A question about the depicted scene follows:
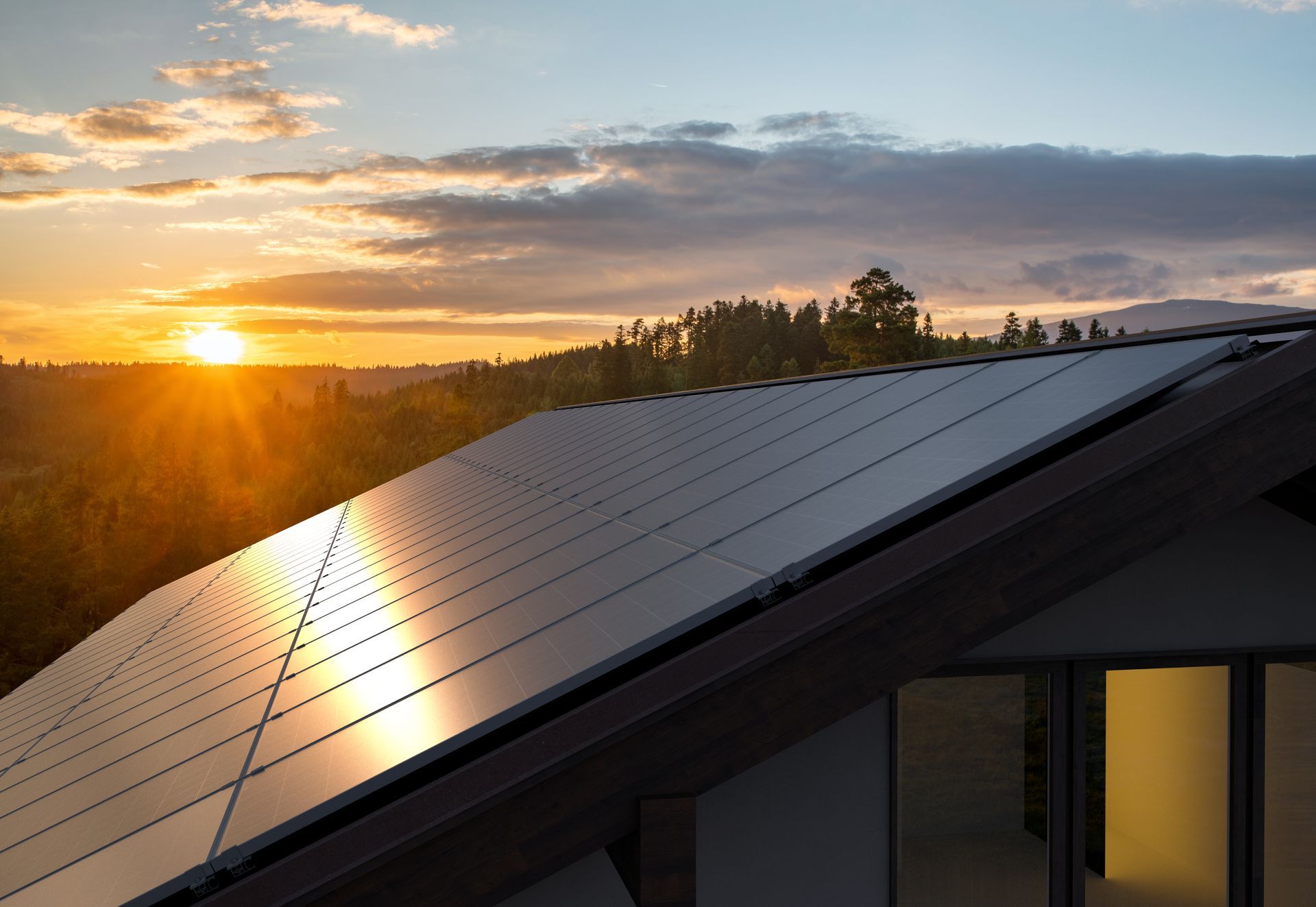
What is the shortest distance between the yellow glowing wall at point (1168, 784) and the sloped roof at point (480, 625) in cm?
267

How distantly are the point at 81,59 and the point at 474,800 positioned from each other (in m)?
42.8

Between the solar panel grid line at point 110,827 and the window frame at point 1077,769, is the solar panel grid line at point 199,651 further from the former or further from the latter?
the window frame at point 1077,769

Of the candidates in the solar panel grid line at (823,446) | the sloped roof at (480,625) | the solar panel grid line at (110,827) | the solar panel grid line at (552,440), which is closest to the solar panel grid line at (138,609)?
the sloped roof at (480,625)

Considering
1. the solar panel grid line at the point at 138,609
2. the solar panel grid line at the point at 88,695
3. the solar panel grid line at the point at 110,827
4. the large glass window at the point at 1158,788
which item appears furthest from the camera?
the solar panel grid line at the point at 138,609

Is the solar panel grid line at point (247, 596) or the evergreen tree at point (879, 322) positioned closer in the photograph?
the solar panel grid line at point (247, 596)

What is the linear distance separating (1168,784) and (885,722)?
2374mm

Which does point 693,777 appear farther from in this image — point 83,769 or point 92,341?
point 92,341

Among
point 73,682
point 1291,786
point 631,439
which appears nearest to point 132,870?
point 1291,786

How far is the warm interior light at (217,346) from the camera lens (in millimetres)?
144750

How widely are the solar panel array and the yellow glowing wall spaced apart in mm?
2671

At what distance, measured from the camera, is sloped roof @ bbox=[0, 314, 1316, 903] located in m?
3.90

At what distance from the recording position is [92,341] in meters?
152

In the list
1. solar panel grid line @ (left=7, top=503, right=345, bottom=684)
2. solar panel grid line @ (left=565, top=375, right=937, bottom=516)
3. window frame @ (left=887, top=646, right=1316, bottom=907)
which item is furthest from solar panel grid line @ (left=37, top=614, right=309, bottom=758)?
solar panel grid line @ (left=7, top=503, right=345, bottom=684)

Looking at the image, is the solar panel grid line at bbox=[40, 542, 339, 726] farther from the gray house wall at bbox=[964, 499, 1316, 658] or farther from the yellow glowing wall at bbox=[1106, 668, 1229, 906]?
the yellow glowing wall at bbox=[1106, 668, 1229, 906]
